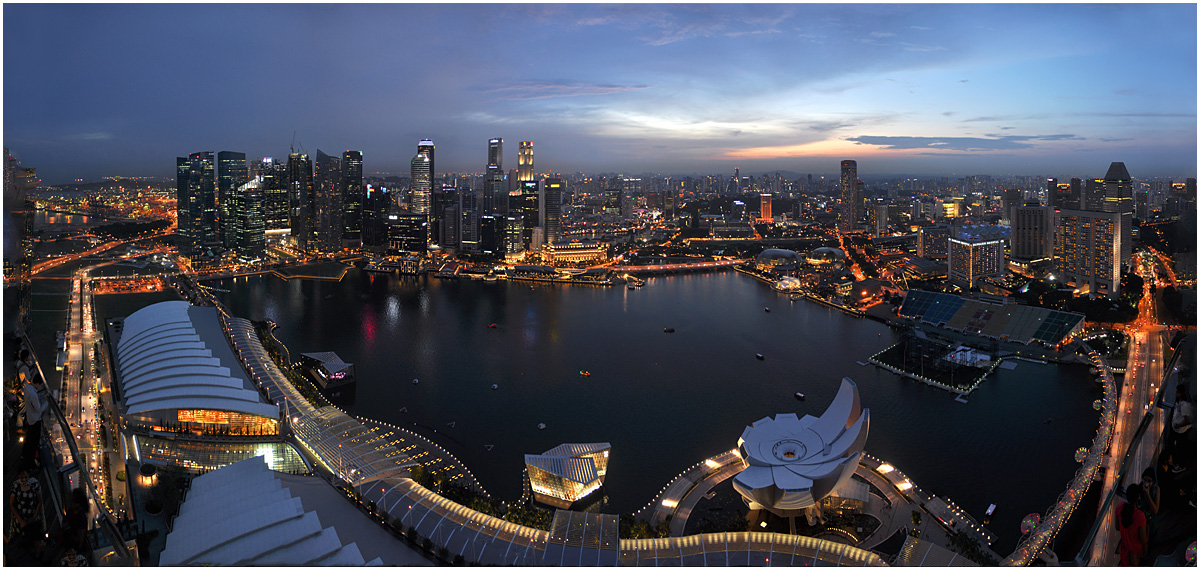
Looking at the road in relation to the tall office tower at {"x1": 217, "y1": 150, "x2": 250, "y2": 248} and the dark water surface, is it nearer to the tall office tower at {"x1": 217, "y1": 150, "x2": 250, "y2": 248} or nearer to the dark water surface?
the dark water surface

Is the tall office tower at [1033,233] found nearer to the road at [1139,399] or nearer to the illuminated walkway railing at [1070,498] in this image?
the road at [1139,399]

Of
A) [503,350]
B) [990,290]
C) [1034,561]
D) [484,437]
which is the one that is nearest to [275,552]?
[484,437]

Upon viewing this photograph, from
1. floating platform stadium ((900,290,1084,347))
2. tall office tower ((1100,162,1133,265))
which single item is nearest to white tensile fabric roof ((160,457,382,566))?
floating platform stadium ((900,290,1084,347))

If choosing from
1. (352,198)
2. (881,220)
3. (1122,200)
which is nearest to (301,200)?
(352,198)

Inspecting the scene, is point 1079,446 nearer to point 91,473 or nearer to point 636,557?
point 636,557

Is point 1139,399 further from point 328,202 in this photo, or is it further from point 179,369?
point 328,202
